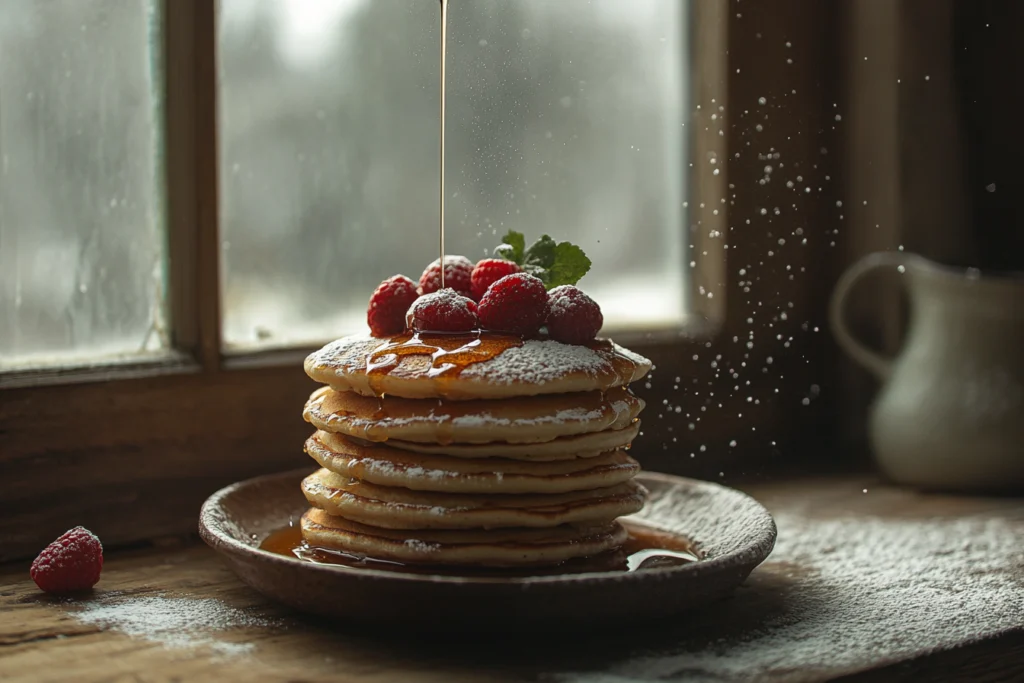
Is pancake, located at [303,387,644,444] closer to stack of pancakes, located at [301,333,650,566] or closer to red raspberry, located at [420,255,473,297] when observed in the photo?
stack of pancakes, located at [301,333,650,566]

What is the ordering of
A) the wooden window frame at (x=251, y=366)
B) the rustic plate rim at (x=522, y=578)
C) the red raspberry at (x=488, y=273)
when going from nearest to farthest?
the rustic plate rim at (x=522, y=578), the red raspberry at (x=488, y=273), the wooden window frame at (x=251, y=366)

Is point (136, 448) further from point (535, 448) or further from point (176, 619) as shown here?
point (535, 448)

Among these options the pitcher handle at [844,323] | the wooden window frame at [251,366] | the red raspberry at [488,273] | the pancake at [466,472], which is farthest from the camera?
the pitcher handle at [844,323]

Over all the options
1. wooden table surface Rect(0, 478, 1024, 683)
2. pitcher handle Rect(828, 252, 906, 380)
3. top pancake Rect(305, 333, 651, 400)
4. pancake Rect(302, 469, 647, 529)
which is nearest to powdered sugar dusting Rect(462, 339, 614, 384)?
top pancake Rect(305, 333, 651, 400)

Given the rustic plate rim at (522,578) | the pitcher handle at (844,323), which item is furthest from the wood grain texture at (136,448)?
the pitcher handle at (844,323)

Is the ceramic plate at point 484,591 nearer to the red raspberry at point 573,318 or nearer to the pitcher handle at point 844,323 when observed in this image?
the red raspberry at point 573,318

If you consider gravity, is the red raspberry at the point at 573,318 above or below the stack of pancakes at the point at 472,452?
above

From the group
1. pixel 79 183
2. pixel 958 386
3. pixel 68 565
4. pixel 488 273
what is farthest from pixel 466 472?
pixel 958 386

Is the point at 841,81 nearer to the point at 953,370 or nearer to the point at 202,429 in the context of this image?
the point at 953,370

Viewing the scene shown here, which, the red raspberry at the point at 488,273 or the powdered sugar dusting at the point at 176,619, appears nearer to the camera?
the powdered sugar dusting at the point at 176,619
